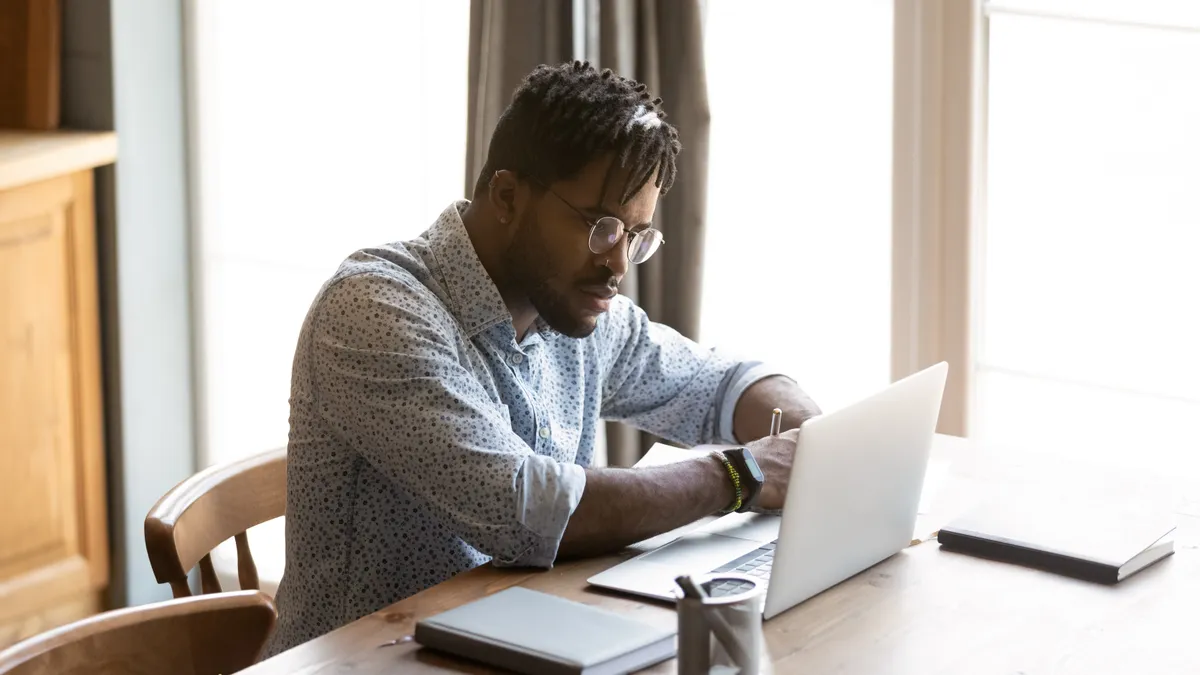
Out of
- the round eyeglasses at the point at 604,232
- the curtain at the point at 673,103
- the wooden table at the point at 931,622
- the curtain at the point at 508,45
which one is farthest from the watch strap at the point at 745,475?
the curtain at the point at 508,45

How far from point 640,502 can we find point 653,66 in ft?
3.48

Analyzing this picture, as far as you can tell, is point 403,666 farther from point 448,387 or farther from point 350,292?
point 350,292

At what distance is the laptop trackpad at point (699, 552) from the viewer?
1610mm

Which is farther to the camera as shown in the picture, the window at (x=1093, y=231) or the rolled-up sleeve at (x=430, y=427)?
the window at (x=1093, y=231)

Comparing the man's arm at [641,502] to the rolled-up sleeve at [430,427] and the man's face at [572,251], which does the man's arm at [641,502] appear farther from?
the man's face at [572,251]

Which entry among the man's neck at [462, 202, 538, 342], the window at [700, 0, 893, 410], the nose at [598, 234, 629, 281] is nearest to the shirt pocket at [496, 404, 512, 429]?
the man's neck at [462, 202, 538, 342]

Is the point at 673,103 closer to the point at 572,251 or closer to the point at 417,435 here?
the point at 572,251

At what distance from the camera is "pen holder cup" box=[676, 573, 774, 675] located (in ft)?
3.94

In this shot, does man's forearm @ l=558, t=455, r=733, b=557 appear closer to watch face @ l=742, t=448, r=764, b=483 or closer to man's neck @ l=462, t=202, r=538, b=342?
watch face @ l=742, t=448, r=764, b=483

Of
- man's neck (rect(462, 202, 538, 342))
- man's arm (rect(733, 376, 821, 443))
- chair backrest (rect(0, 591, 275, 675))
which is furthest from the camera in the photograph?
man's arm (rect(733, 376, 821, 443))

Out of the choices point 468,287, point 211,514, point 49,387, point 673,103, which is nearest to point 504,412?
point 468,287

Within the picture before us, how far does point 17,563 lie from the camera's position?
3154mm

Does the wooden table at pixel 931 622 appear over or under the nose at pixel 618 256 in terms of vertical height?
under

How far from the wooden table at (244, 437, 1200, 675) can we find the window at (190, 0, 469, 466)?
62.7 inches
